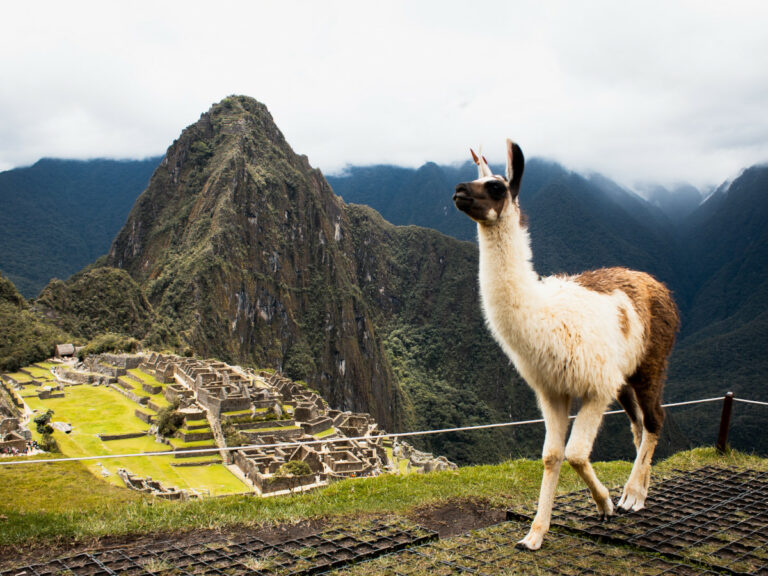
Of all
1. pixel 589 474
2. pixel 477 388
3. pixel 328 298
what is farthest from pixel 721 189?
pixel 589 474

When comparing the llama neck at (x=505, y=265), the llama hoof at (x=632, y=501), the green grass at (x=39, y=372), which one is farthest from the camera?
the green grass at (x=39, y=372)

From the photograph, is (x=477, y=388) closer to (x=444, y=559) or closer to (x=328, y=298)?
(x=328, y=298)

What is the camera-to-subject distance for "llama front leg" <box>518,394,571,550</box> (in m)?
2.83

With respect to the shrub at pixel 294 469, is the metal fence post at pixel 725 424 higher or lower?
higher

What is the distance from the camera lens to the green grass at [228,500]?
3.31m

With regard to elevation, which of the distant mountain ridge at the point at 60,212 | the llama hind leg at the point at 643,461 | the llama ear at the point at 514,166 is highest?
the distant mountain ridge at the point at 60,212

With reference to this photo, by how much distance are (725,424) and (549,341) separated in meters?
3.26

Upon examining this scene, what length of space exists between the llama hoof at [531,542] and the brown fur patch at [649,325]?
117 cm

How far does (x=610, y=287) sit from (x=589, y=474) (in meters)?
1.06

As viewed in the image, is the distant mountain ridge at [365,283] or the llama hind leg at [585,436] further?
the distant mountain ridge at [365,283]

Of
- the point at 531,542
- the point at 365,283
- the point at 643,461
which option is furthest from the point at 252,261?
the point at 531,542

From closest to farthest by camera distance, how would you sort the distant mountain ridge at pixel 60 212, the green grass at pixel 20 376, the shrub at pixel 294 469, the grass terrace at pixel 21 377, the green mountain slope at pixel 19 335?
1. the shrub at pixel 294 469
2. the grass terrace at pixel 21 377
3. the green grass at pixel 20 376
4. the green mountain slope at pixel 19 335
5. the distant mountain ridge at pixel 60 212

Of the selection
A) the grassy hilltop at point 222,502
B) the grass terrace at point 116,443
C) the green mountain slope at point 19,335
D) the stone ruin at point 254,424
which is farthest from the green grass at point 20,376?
the grassy hilltop at point 222,502

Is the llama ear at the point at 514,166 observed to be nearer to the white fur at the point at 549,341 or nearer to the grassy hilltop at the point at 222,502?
the white fur at the point at 549,341
